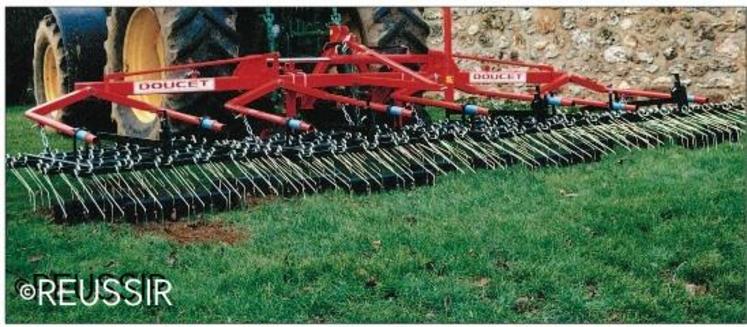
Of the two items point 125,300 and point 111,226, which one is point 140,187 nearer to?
point 111,226

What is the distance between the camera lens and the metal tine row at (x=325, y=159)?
4.16 meters

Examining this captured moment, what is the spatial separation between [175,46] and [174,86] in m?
0.35

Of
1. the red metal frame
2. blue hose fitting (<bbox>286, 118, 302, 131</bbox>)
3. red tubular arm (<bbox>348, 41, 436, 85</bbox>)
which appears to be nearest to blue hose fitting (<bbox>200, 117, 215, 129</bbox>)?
the red metal frame

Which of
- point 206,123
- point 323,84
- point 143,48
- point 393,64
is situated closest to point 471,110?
point 393,64

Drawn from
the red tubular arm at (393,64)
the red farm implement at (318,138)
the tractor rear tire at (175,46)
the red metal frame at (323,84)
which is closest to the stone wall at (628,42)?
the red farm implement at (318,138)

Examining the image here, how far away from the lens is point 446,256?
352cm

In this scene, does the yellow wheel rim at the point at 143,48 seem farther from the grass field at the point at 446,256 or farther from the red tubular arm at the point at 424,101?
the grass field at the point at 446,256

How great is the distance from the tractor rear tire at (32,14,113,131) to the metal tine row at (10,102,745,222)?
6.34 ft

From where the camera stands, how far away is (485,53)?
9555 mm

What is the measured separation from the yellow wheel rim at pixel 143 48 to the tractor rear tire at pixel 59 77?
3.14ft

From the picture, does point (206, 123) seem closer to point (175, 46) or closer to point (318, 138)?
point (318, 138)

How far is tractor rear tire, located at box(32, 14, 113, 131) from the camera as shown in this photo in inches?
276

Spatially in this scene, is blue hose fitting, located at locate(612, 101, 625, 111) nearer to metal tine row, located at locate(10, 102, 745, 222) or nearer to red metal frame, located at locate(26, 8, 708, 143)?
red metal frame, located at locate(26, 8, 708, 143)

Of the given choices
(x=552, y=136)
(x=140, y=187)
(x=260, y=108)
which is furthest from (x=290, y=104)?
(x=552, y=136)
